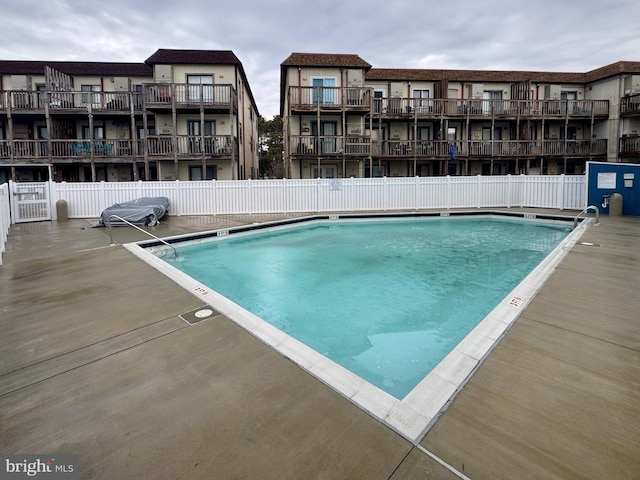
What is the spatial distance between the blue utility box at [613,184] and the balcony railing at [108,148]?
621 inches

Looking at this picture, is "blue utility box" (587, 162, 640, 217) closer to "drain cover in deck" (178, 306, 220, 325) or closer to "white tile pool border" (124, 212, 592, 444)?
"white tile pool border" (124, 212, 592, 444)

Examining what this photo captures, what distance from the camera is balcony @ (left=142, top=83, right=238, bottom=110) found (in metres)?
17.6

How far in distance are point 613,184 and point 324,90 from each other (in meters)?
14.1

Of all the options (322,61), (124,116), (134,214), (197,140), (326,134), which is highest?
(322,61)

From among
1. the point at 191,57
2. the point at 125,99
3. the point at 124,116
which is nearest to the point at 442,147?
the point at 191,57

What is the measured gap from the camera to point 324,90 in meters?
19.9

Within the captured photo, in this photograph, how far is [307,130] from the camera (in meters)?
20.3

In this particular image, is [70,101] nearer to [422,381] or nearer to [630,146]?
[422,381]

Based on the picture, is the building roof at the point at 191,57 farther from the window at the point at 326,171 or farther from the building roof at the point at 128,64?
the window at the point at 326,171

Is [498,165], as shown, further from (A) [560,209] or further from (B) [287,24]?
(B) [287,24]

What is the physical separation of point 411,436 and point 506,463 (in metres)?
0.48

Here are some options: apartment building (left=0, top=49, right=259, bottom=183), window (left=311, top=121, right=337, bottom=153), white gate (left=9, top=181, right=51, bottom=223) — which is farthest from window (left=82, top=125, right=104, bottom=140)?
window (left=311, top=121, right=337, bottom=153)

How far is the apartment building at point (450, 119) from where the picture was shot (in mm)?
19688

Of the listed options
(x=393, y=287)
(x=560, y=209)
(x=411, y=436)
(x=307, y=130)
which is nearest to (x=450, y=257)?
(x=393, y=287)
